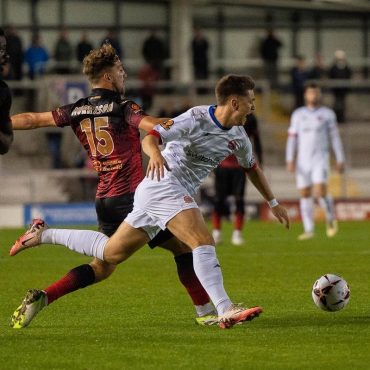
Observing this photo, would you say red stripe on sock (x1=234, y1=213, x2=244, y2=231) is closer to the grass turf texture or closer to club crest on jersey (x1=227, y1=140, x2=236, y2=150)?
the grass turf texture

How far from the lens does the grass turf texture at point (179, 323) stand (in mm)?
7675

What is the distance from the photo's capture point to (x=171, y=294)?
11.8 m

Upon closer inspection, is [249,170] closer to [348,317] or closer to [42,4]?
[348,317]

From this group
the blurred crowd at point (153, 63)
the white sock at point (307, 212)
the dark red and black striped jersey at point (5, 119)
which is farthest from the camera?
the blurred crowd at point (153, 63)

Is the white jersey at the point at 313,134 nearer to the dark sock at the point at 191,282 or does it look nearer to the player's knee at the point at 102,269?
the dark sock at the point at 191,282

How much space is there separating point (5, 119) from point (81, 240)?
150 centimetres

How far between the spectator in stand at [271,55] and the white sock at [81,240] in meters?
23.4

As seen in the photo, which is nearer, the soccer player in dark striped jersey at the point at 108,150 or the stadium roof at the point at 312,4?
the soccer player in dark striped jersey at the point at 108,150

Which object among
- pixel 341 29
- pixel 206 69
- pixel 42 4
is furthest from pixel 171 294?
pixel 341 29

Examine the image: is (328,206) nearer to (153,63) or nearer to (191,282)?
(191,282)

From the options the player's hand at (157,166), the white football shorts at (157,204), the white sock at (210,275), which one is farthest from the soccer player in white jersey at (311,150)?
the player's hand at (157,166)

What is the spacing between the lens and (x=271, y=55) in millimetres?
33125

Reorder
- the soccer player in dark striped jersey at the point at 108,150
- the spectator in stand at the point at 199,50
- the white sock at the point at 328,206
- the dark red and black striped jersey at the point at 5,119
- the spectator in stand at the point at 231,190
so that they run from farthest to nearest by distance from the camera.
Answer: the spectator in stand at the point at 199,50 < the white sock at the point at 328,206 < the spectator in stand at the point at 231,190 < the soccer player in dark striped jersey at the point at 108,150 < the dark red and black striped jersey at the point at 5,119

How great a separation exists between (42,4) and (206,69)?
19.8 feet
